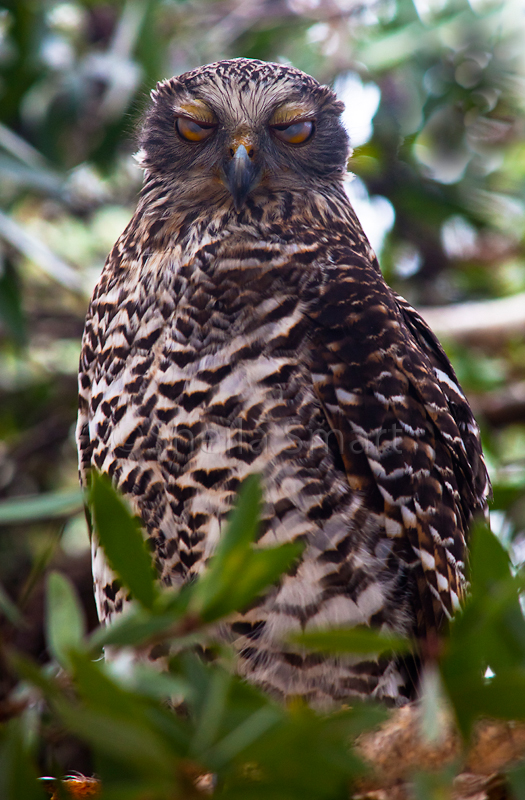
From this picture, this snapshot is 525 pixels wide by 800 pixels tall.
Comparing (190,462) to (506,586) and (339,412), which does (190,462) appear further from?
(506,586)

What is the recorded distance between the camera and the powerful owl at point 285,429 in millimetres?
1968

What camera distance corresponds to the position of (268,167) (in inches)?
93.5

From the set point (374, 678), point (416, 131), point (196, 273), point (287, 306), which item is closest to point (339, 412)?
point (287, 306)

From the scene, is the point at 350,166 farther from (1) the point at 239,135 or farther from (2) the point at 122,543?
(2) the point at 122,543

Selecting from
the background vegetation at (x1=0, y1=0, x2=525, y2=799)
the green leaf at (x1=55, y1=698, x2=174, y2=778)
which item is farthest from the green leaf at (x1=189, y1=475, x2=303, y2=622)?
the background vegetation at (x1=0, y1=0, x2=525, y2=799)

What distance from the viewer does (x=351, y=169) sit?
171 inches

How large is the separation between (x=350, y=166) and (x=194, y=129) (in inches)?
75.6

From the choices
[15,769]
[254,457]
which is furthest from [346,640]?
[254,457]

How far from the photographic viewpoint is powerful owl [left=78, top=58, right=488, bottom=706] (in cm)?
197

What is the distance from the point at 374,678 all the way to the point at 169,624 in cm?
136

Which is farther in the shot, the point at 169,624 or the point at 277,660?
the point at 277,660

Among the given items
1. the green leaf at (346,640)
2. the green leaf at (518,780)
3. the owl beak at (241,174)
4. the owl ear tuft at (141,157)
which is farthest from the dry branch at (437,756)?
the owl ear tuft at (141,157)

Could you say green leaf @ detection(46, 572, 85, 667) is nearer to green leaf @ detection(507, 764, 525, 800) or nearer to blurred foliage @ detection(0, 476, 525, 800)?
blurred foliage @ detection(0, 476, 525, 800)

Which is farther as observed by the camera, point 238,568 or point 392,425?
point 392,425
